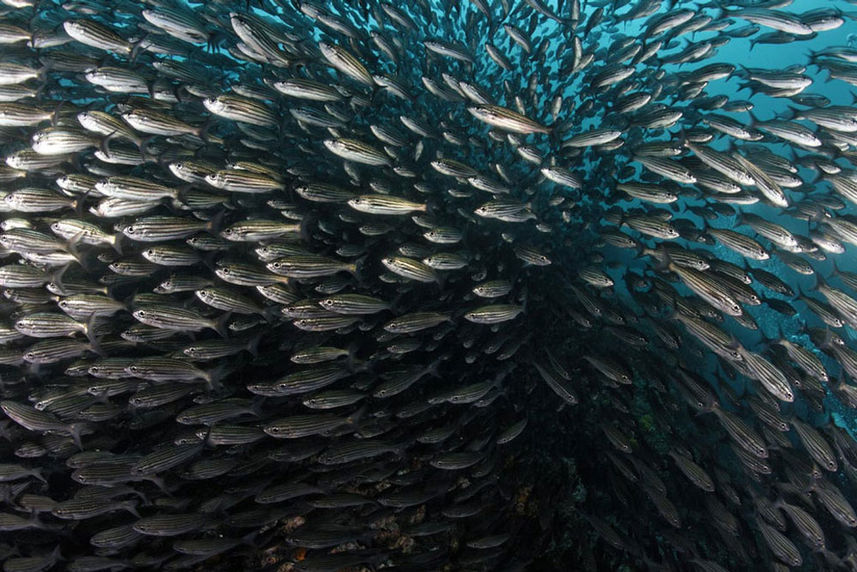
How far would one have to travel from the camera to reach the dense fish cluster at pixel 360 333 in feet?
14.4

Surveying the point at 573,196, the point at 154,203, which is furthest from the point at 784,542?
the point at 154,203

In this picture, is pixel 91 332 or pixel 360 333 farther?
pixel 360 333

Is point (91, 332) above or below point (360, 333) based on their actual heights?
above

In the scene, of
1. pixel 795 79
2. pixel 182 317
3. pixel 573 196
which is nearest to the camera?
pixel 182 317

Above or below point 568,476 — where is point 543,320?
above

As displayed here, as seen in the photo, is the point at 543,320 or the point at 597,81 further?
the point at 543,320

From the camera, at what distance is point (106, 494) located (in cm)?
446

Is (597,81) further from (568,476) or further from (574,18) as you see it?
(568,476)

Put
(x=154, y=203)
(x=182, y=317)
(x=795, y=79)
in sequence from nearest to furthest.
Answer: (x=182, y=317) → (x=154, y=203) → (x=795, y=79)

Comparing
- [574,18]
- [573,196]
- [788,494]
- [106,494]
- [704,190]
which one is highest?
[574,18]

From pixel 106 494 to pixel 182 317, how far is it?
6.94 feet

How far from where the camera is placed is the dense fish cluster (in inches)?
172

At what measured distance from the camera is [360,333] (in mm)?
6047

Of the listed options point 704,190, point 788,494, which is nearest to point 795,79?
point 704,190
